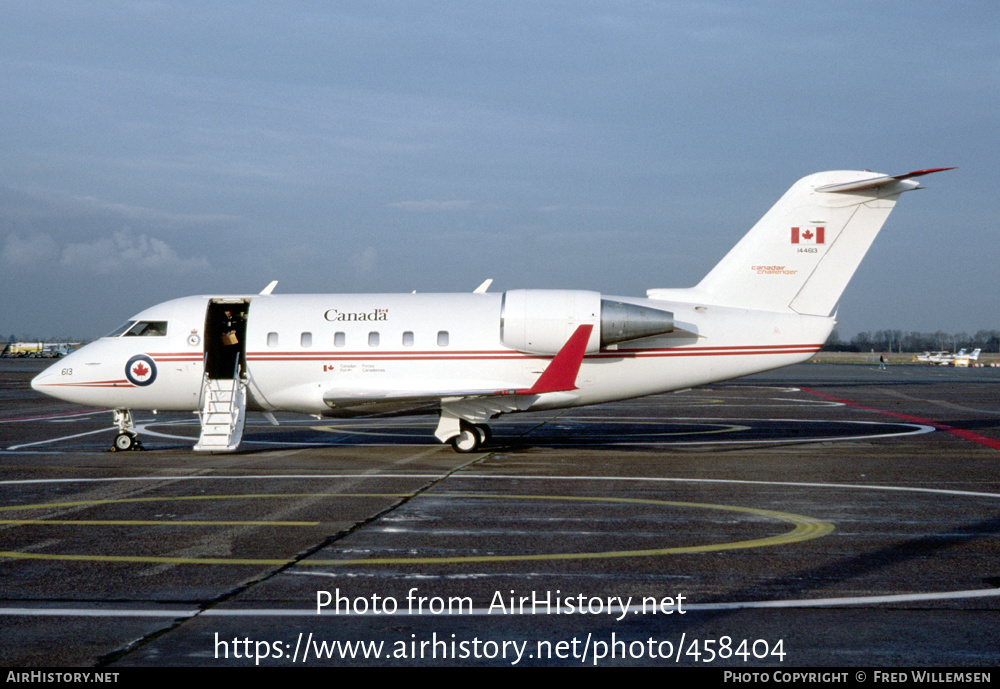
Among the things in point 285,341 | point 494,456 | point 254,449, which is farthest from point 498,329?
point 254,449

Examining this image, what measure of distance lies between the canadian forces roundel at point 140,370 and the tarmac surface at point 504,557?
1.90 metres

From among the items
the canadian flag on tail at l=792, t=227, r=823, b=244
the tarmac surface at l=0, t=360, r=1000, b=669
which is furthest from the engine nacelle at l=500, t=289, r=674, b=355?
the canadian flag on tail at l=792, t=227, r=823, b=244

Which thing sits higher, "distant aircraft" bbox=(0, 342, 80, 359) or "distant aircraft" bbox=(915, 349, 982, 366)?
"distant aircraft" bbox=(0, 342, 80, 359)

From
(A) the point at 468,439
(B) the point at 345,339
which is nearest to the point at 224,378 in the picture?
(B) the point at 345,339

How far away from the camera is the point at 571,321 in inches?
787

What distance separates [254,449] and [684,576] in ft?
50.3

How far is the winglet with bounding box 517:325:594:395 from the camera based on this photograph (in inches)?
754

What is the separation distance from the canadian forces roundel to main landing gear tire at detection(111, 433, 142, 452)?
1.35m

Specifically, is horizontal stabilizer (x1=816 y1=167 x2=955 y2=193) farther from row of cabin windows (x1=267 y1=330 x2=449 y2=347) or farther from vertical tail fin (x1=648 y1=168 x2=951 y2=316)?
row of cabin windows (x1=267 y1=330 x2=449 y2=347)

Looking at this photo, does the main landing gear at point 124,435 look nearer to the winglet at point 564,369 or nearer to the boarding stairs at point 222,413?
the boarding stairs at point 222,413

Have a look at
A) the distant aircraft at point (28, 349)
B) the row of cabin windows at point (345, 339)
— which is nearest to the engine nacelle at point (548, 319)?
the row of cabin windows at point (345, 339)

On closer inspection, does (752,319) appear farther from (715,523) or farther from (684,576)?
(684,576)

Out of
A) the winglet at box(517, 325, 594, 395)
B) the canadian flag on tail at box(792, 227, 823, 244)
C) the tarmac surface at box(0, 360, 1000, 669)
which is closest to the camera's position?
the tarmac surface at box(0, 360, 1000, 669)

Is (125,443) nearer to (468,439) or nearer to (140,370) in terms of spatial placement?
(140,370)
